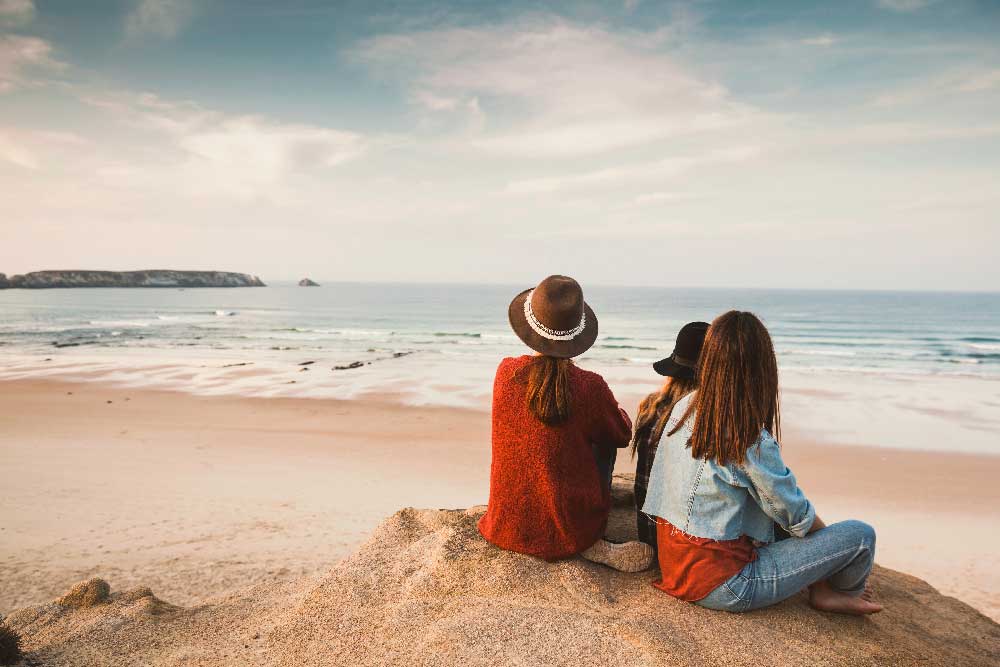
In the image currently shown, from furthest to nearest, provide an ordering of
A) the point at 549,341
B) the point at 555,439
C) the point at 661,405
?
the point at 661,405
the point at 555,439
the point at 549,341

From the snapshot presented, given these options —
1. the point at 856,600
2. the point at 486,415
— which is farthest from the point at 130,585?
the point at 486,415

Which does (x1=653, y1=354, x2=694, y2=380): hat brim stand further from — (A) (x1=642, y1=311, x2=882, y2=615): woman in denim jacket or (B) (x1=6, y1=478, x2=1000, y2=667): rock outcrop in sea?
(B) (x1=6, y1=478, x2=1000, y2=667): rock outcrop in sea

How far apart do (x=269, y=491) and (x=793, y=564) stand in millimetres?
6091

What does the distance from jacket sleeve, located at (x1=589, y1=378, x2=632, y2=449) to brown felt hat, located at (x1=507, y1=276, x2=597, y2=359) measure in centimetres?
26

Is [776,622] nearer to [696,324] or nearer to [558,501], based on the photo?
[558,501]

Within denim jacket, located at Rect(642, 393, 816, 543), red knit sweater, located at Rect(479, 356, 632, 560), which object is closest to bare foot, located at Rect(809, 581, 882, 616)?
denim jacket, located at Rect(642, 393, 816, 543)

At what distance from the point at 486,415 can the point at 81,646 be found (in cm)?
974

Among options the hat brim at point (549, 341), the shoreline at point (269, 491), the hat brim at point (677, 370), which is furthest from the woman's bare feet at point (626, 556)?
the shoreline at point (269, 491)

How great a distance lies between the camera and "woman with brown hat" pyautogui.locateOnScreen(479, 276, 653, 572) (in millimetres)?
2824

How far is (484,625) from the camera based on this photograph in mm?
2723

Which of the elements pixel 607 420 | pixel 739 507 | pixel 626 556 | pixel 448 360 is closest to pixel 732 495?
pixel 739 507

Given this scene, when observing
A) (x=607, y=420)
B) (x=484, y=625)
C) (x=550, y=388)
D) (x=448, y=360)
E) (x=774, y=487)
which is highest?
(x=550, y=388)

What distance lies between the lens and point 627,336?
33.9 m

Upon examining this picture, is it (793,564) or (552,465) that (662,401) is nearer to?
(552,465)
